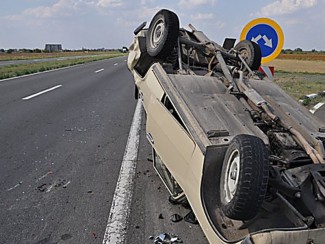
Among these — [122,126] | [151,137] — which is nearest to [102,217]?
[151,137]

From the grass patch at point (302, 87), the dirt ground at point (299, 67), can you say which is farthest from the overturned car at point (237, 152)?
the dirt ground at point (299, 67)

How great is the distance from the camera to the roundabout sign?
5723 mm

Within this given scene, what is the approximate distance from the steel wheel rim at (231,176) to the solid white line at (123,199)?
99 cm

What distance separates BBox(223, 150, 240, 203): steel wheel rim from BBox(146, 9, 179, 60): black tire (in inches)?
94.4

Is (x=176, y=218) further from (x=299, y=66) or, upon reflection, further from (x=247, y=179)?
(x=299, y=66)

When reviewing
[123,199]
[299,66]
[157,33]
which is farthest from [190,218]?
[299,66]

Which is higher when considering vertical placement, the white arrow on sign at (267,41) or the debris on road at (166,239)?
the white arrow on sign at (267,41)

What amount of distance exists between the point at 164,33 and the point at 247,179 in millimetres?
2771

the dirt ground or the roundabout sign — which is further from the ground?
the roundabout sign

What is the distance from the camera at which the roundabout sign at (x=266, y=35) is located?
5.72m

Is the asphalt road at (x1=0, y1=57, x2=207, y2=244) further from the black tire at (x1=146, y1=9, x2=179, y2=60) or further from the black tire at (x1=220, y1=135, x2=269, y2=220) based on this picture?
the black tire at (x1=146, y1=9, x2=179, y2=60)

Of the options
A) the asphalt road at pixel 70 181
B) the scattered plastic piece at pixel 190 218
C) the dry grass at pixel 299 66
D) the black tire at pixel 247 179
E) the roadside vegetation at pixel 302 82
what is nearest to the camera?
the black tire at pixel 247 179

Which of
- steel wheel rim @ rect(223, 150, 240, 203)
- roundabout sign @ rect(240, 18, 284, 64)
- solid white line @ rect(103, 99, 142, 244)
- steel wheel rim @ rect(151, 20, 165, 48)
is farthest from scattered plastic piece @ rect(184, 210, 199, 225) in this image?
roundabout sign @ rect(240, 18, 284, 64)

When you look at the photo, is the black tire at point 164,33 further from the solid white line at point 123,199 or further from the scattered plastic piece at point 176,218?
Answer: the scattered plastic piece at point 176,218
